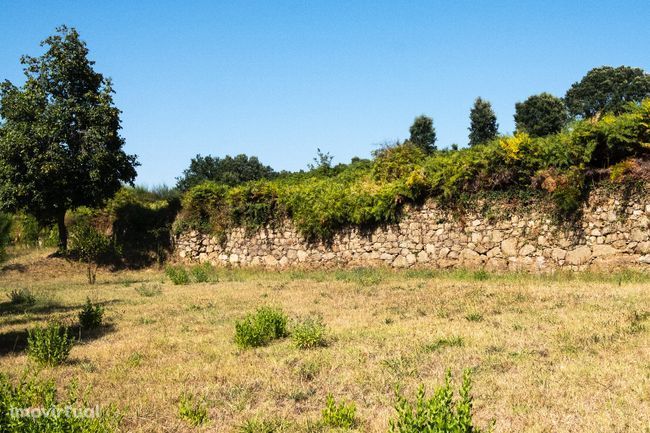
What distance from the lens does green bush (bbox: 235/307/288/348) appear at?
29.0 feet

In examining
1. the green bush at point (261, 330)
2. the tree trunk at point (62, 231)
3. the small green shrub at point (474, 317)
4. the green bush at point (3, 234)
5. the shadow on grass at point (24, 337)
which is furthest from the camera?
the tree trunk at point (62, 231)

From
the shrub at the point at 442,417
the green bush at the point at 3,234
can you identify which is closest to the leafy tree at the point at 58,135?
the green bush at the point at 3,234

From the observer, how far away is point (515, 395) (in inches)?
229

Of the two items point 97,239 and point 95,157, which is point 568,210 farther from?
point 95,157

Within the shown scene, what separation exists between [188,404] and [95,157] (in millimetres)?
19467

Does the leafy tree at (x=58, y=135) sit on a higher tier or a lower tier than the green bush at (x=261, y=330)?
higher

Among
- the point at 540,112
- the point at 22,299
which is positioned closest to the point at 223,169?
the point at 540,112

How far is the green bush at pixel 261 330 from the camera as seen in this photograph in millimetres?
8836

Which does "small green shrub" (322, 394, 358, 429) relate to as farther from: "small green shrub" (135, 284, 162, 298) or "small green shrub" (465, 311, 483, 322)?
"small green shrub" (135, 284, 162, 298)

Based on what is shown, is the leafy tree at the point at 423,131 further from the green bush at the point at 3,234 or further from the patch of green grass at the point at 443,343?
the patch of green grass at the point at 443,343

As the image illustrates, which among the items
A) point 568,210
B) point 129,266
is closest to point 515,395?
point 568,210

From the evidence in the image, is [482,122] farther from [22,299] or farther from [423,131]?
[22,299]

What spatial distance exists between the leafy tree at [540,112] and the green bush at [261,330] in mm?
29322

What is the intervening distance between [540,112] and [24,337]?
112 feet
